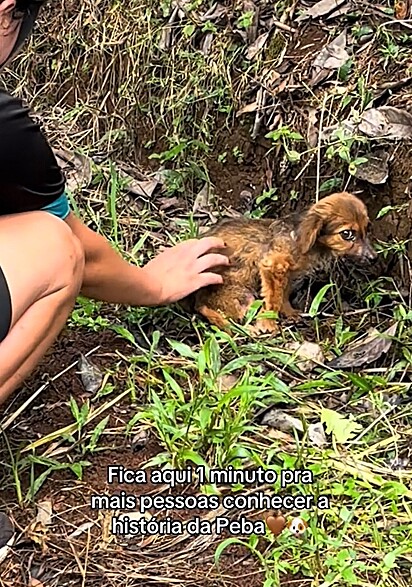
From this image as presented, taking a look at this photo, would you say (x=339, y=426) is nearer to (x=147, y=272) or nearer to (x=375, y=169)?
(x=147, y=272)

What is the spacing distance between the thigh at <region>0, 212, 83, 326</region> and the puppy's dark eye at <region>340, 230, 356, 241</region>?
1426mm

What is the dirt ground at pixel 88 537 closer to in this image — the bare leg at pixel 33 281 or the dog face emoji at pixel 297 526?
the dog face emoji at pixel 297 526

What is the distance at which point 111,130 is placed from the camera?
5.78m

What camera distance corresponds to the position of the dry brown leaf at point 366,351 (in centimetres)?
385

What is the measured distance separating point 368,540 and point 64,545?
1.00m

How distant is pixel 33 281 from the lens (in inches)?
122

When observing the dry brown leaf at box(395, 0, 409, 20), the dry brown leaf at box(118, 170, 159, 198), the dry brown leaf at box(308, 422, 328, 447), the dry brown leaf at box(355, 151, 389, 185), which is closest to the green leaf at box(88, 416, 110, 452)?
the dry brown leaf at box(308, 422, 328, 447)

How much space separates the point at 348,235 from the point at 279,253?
33cm

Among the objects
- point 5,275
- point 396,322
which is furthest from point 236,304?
point 5,275

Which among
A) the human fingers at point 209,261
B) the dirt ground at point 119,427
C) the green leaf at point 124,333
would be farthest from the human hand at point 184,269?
the dirt ground at point 119,427

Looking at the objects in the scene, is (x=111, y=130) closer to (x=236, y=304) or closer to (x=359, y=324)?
(x=236, y=304)

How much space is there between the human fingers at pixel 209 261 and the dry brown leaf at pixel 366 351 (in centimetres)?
71

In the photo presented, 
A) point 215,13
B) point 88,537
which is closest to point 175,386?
point 88,537

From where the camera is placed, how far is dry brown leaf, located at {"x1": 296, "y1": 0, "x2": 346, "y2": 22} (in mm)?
4945
